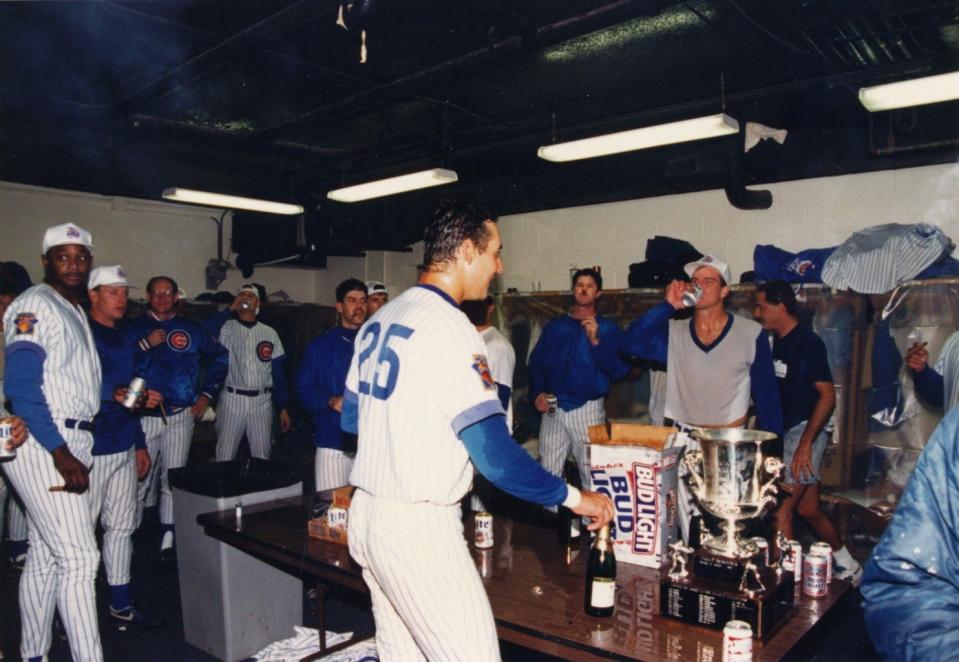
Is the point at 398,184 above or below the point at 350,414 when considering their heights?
above

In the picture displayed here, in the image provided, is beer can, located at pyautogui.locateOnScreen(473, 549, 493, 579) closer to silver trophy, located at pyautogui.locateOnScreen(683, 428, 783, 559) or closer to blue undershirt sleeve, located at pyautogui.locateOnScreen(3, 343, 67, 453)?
silver trophy, located at pyautogui.locateOnScreen(683, 428, 783, 559)

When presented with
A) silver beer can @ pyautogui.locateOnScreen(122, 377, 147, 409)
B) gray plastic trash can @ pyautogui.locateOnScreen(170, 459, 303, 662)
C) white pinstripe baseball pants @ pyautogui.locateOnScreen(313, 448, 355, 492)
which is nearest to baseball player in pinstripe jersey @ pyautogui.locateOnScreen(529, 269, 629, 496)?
white pinstripe baseball pants @ pyautogui.locateOnScreen(313, 448, 355, 492)

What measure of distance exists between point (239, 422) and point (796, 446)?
4.68m

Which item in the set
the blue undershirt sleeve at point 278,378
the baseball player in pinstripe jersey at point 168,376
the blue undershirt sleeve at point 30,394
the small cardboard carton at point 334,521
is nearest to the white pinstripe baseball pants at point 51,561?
the blue undershirt sleeve at point 30,394

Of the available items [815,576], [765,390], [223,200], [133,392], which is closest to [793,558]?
[815,576]

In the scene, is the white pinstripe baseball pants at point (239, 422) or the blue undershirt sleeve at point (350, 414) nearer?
the blue undershirt sleeve at point (350, 414)

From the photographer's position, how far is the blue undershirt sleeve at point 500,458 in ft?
6.14

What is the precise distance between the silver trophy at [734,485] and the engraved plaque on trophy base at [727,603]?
120mm

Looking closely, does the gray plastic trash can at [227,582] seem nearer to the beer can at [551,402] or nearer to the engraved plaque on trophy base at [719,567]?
the beer can at [551,402]

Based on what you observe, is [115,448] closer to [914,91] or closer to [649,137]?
[649,137]

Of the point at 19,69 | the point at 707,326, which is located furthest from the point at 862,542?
the point at 19,69

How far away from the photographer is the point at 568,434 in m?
5.24

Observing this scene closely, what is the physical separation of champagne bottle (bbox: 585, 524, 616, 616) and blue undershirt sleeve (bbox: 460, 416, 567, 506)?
0.99 ft

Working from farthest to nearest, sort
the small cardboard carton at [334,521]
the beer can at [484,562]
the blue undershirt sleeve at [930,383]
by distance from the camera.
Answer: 1. the blue undershirt sleeve at [930,383]
2. the small cardboard carton at [334,521]
3. the beer can at [484,562]
